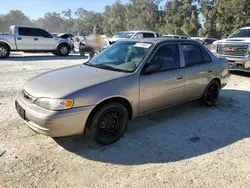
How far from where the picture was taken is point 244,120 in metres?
4.62

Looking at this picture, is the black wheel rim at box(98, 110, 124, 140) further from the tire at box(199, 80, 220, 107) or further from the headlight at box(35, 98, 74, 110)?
the tire at box(199, 80, 220, 107)

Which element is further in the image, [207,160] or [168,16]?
[168,16]

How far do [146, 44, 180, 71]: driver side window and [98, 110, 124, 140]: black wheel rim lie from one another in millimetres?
1015

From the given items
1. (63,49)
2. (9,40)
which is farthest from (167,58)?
(63,49)

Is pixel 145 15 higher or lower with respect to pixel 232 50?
higher

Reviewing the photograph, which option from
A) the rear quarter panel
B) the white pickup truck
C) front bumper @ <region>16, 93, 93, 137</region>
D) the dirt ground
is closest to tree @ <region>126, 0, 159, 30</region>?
the white pickup truck

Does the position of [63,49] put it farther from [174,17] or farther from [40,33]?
[174,17]

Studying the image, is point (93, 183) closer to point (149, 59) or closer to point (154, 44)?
point (149, 59)

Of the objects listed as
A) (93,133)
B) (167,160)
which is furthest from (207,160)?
(93,133)

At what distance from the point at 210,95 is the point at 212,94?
0.06 meters

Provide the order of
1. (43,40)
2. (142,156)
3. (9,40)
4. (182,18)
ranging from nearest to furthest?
1. (142,156)
2. (9,40)
3. (43,40)
4. (182,18)

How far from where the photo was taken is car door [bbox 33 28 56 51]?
14492mm

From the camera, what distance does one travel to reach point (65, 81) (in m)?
3.48

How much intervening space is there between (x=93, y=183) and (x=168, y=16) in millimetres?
57116
